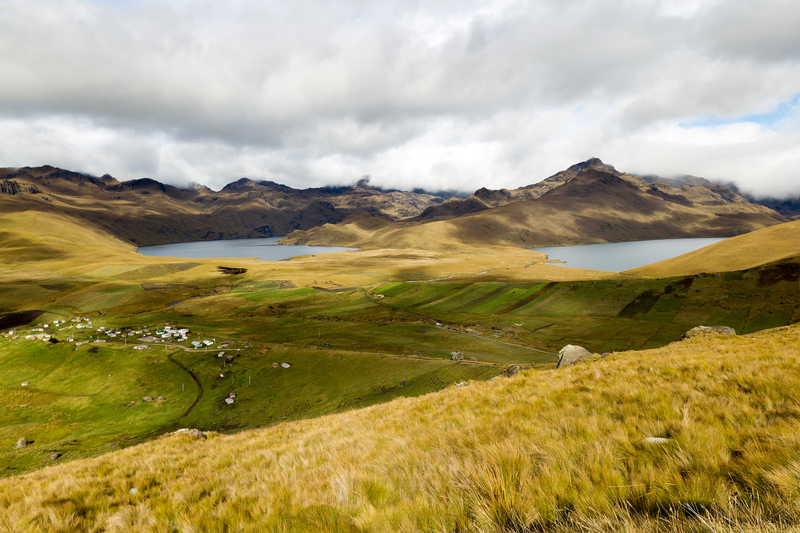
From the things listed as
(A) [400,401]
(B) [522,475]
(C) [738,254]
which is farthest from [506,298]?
(B) [522,475]

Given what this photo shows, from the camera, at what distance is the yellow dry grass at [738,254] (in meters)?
93.3

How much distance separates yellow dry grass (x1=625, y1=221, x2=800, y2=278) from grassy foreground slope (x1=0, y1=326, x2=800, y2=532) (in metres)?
120

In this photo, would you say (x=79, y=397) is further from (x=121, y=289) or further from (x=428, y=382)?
(x=121, y=289)

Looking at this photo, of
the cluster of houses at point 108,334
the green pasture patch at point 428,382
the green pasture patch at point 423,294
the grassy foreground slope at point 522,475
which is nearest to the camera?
the grassy foreground slope at point 522,475

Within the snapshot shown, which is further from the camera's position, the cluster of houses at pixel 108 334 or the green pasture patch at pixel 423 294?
the green pasture patch at pixel 423 294

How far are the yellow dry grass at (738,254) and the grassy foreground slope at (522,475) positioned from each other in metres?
120

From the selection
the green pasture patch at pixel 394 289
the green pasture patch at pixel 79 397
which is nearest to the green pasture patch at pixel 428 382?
the green pasture patch at pixel 79 397

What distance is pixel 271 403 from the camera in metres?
46.3

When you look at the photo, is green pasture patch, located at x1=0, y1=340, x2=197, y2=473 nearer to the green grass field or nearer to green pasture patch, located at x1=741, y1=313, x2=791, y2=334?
the green grass field

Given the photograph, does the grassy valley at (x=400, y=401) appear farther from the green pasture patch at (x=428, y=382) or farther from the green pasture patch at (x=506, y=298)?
the green pasture patch at (x=506, y=298)

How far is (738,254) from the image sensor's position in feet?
324

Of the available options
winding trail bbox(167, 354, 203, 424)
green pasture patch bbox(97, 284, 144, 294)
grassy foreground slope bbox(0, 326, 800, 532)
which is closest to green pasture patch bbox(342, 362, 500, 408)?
winding trail bbox(167, 354, 203, 424)

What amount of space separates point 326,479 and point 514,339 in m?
63.1

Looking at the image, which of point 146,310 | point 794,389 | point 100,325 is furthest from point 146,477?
point 146,310
